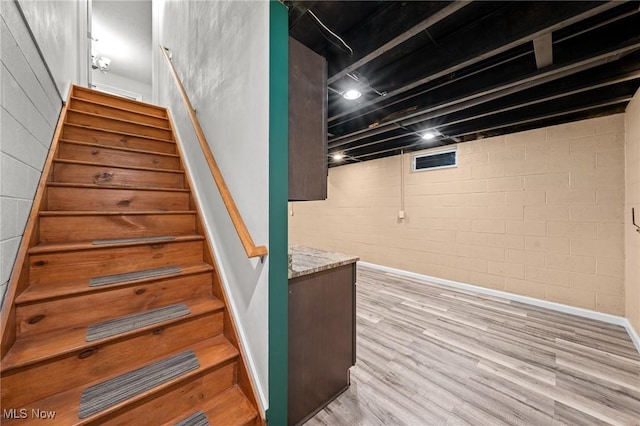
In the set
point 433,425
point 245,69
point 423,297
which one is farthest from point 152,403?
point 423,297

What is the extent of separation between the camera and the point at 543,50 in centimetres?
172

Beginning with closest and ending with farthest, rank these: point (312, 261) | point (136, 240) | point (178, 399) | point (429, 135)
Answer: point (178, 399) → point (312, 261) → point (136, 240) → point (429, 135)

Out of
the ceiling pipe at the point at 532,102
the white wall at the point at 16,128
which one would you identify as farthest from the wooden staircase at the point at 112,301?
the ceiling pipe at the point at 532,102

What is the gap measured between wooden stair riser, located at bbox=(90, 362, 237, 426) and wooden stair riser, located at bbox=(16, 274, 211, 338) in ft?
1.77

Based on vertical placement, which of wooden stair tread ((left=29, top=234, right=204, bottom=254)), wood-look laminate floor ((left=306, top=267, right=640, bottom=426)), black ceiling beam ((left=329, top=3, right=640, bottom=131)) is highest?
black ceiling beam ((left=329, top=3, right=640, bottom=131))

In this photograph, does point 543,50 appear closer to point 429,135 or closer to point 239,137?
point 429,135

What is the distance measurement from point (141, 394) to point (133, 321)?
1.35 feet

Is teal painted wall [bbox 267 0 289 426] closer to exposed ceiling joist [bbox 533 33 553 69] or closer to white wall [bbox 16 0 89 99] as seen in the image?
white wall [bbox 16 0 89 99]

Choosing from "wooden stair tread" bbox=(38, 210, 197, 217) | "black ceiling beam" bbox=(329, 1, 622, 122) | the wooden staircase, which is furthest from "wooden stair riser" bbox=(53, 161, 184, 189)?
"black ceiling beam" bbox=(329, 1, 622, 122)

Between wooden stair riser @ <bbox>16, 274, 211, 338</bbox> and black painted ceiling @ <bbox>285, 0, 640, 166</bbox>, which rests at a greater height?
black painted ceiling @ <bbox>285, 0, 640, 166</bbox>

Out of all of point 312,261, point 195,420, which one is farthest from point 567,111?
point 195,420

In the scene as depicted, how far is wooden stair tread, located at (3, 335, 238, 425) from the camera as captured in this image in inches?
40.2

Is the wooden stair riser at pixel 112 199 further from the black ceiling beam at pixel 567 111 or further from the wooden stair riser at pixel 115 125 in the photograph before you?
the black ceiling beam at pixel 567 111
